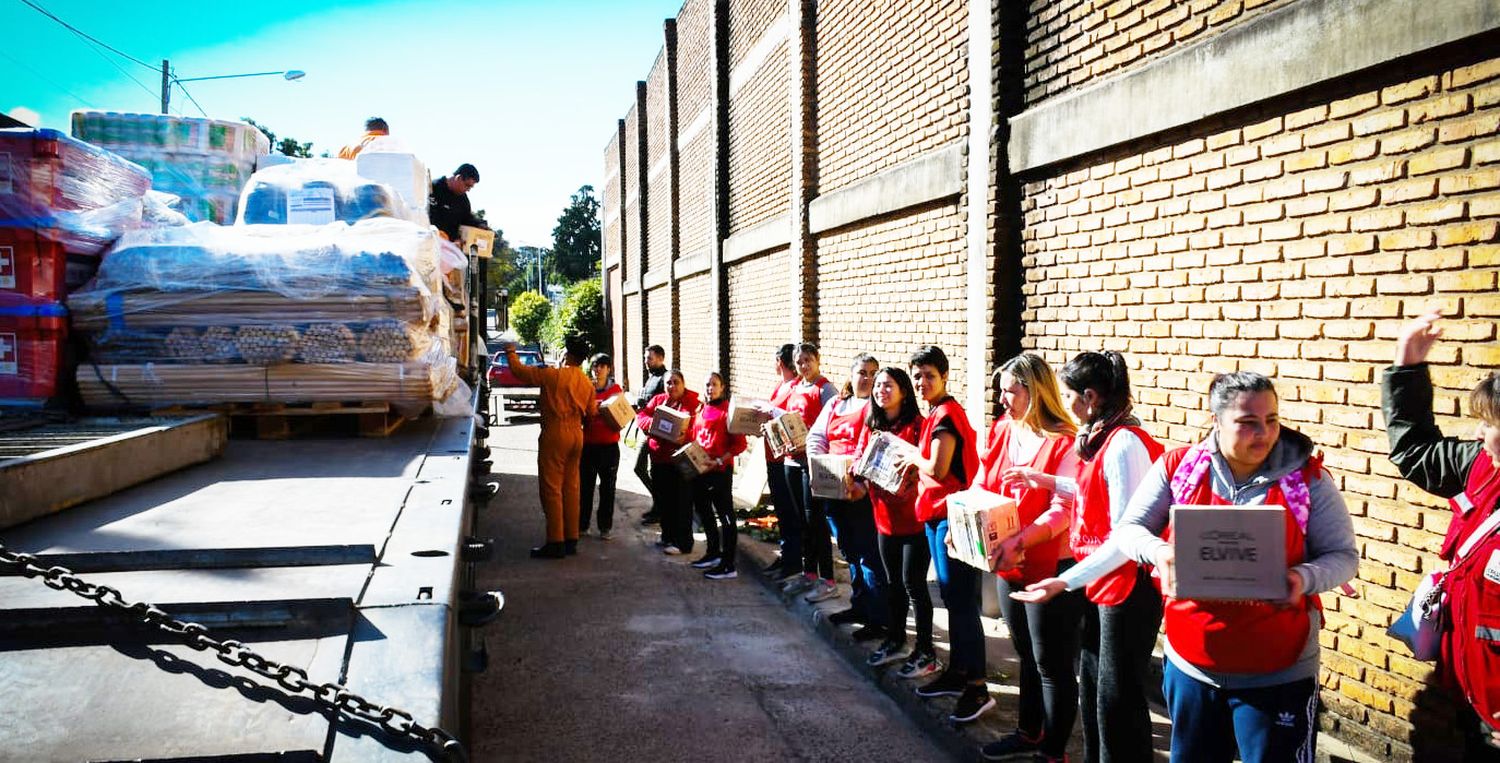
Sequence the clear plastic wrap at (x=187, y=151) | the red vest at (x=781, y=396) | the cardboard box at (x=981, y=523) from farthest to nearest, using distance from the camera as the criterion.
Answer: the red vest at (x=781, y=396) < the clear plastic wrap at (x=187, y=151) < the cardboard box at (x=981, y=523)

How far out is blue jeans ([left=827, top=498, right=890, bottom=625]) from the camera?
598cm

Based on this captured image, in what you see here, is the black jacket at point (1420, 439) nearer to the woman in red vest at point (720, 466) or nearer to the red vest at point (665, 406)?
the woman in red vest at point (720, 466)

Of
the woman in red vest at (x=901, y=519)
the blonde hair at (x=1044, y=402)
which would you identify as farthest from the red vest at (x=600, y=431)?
the blonde hair at (x=1044, y=402)

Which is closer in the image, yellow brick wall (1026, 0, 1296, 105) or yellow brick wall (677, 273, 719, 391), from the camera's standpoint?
yellow brick wall (1026, 0, 1296, 105)

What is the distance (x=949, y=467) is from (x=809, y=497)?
2.46 meters

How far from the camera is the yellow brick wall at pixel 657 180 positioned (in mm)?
19078

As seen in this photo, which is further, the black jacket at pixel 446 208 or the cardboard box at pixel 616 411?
the black jacket at pixel 446 208

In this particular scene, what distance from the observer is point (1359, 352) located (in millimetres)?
3924

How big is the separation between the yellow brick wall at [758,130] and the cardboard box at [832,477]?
5791mm

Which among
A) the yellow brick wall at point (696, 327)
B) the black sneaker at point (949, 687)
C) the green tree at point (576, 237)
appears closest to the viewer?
the black sneaker at point (949, 687)

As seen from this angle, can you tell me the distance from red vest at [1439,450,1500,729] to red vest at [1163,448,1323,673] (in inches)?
14.0

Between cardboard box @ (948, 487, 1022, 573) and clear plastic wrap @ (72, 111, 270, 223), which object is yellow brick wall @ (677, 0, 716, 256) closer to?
clear plastic wrap @ (72, 111, 270, 223)

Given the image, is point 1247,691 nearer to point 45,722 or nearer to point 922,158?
point 45,722

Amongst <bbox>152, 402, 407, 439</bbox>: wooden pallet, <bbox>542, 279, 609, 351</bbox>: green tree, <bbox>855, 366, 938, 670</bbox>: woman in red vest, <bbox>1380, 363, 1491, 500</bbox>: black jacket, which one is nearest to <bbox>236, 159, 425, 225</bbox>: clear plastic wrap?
<bbox>152, 402, 407, 439</bbox>: wooden pallet
